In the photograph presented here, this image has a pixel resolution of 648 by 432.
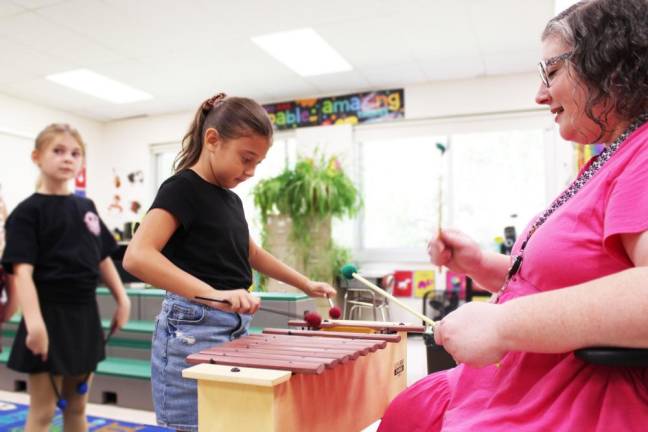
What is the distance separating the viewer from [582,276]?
0.89m

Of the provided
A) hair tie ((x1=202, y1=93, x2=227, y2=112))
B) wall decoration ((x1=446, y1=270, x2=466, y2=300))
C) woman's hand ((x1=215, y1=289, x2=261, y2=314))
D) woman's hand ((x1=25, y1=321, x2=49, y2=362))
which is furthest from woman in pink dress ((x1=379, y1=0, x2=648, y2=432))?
wall decoration ((x1=446, y1=270, x2=466, y2=300))

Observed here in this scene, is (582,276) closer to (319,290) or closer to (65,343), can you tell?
(319,290)

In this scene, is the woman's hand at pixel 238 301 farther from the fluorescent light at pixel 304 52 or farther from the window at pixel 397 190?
the window at pixel 397 190

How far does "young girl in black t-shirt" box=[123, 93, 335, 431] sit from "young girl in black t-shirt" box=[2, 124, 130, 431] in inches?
27.5

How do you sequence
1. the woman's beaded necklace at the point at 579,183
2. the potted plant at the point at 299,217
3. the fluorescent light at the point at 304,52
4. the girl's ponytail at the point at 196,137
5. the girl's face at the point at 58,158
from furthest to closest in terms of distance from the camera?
the fluorescent light at the point at 304,52
the potted plant at the point at 299,217
the girl's face at the point at 58,158
the girl's ponytail at the point at 196,137
the woman's beaded necklace at the point at 579,183

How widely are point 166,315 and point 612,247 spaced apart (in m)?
1.19

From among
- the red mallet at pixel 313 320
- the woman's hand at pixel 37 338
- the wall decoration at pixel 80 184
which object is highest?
the wall decoration at pixel 80 184

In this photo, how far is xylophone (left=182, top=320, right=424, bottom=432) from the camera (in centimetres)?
110

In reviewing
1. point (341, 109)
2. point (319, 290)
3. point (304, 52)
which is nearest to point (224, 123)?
point (319, 290)

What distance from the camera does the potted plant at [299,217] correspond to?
14.4ft

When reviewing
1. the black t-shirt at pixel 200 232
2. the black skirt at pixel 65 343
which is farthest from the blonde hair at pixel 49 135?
the black t-shirt at pixel 200 232

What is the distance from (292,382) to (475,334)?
1.43 ft

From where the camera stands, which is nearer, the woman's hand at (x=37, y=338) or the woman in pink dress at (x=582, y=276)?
the woman in pink dress at (x=582, y=276)

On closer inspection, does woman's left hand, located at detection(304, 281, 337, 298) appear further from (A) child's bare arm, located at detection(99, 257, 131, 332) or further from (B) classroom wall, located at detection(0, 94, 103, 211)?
(B) classroom wall, located at detection(0, 94, 103, 211)
